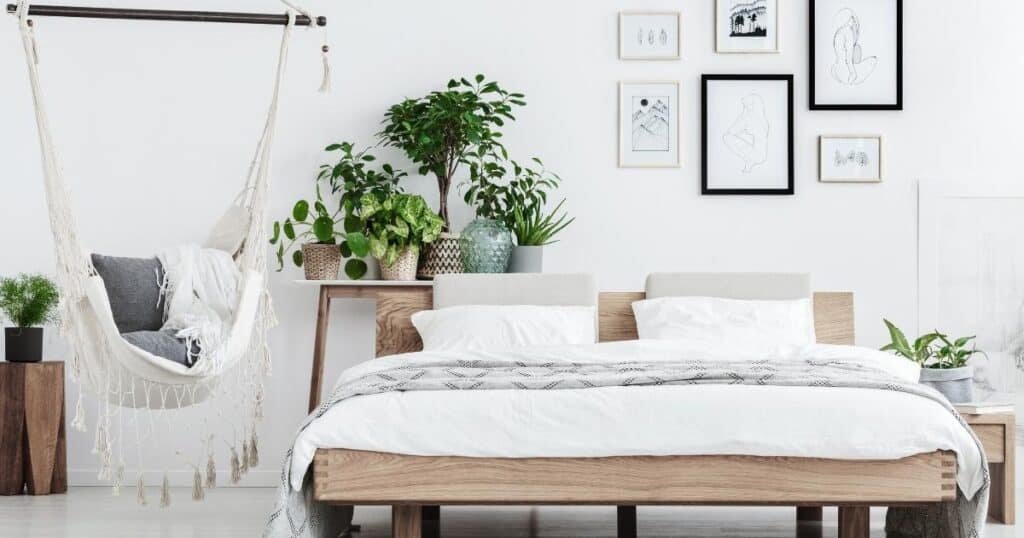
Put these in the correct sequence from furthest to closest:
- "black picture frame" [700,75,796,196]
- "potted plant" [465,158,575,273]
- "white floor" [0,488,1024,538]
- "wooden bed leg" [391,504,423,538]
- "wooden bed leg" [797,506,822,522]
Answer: "black picture frame" [700,75,796,196] < "potted plant" [465,158,575,273] < "wooden bed leg" [797,506,822,522] < "white floor" [0,488,1024,538] < "wooden bed leg" [391,504,423,538]

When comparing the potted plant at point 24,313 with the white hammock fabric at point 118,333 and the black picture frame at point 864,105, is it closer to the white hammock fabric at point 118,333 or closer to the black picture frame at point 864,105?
the white hammock fabric at point 118,333

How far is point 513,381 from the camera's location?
9.59 ft

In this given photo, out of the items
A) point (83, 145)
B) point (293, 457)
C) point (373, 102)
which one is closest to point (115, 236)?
point (83, 145)

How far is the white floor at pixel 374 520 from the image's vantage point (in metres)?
3.62

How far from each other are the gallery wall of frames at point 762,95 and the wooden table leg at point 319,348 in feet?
4.50

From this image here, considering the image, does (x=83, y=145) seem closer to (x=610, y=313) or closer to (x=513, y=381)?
(x=610, y=313)

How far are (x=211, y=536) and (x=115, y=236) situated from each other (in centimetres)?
166

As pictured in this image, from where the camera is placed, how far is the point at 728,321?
4.07m

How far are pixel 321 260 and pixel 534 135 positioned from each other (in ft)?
3.45

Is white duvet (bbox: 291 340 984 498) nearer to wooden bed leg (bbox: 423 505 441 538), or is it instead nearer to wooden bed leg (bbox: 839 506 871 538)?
wooden bed leg (bbox: 839 506 871 538)

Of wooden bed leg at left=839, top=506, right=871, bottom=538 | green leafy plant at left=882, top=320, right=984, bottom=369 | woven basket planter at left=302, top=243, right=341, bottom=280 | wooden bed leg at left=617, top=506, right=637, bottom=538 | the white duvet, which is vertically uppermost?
woven basket planter at left=302, top=243, right=341, bottom=280

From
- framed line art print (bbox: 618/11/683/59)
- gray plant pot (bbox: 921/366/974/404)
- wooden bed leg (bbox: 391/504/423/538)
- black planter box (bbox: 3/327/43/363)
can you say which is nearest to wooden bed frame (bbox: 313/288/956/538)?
wooden bed leg (bbox: 391/504/423/538)

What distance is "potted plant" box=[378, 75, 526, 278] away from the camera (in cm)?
436

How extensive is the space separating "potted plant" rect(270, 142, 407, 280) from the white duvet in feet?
5.19
